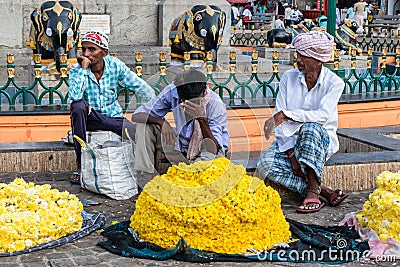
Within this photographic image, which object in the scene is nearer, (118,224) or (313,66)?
(118,224)

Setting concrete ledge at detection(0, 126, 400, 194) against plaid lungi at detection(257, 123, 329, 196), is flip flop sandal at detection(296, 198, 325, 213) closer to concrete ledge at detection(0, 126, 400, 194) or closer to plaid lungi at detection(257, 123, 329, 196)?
plaid lungi at detection(257, 123, 329, 196)

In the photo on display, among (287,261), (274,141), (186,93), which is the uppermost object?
(186,93)

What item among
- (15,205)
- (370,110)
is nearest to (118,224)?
(15,205)

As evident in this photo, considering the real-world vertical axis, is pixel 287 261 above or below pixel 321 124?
below

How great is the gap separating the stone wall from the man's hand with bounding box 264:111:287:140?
259 inches

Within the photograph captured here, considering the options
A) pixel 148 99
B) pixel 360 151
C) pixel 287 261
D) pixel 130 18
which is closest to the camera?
pixel 287 261

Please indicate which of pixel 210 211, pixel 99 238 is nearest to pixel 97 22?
pixel 99 238

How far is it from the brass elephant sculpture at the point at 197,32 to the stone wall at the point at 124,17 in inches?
85.8

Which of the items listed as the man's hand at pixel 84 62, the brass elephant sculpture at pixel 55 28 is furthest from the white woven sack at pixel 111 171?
the brass elephant sculpture at pixel 55 28

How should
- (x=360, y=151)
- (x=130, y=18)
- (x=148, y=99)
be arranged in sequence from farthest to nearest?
(x=130, y=18) → (x=360, y=151) → (x=148, y=99)

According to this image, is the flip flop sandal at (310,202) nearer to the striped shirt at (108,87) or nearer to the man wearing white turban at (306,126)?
the man wearing white turban at (306,126)

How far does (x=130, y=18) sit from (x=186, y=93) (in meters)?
6.89

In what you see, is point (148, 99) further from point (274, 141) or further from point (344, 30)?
point (344, 30)

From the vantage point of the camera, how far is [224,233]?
14.3 ft
